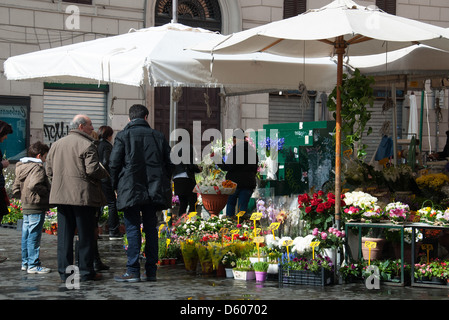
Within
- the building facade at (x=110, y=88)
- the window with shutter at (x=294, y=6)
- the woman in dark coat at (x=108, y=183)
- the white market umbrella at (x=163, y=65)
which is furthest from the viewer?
the window with shutter at (x=294, y=6)

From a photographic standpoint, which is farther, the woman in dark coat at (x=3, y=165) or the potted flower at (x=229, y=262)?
the woman in dark coat at (x=3, y=165)

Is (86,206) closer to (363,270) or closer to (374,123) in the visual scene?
(363,270)

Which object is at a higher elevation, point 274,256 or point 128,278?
point 274,256

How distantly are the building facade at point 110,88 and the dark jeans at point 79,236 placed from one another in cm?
783

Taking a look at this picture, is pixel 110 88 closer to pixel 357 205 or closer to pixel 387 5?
pixel 387 5

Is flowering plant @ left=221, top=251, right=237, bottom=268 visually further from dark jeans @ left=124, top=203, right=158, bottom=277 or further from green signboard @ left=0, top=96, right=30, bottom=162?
green signboard @ left=0, top=96, right=30, bottom=162

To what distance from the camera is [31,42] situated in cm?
1789

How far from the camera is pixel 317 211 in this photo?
8.41m

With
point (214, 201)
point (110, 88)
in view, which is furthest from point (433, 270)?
point (110, 88)

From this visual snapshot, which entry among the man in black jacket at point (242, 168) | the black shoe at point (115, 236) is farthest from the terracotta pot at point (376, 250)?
the black shoe at point (115, 236)

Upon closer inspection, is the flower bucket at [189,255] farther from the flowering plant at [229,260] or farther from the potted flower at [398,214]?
the potted flower at [398,214]

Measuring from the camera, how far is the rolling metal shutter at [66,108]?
60.2 ft

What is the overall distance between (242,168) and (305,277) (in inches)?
155

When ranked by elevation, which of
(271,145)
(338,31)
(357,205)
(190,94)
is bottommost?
(357,205)
